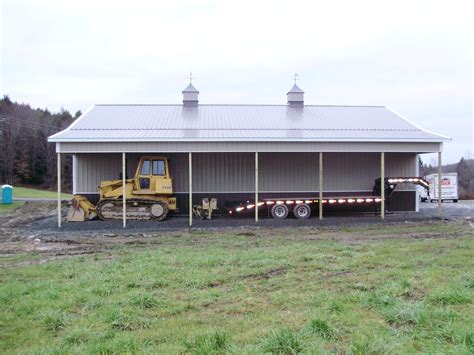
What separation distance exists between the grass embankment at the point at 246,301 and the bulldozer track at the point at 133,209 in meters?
7.16

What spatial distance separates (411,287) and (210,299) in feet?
9.12

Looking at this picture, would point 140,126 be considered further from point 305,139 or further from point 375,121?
point 375,121

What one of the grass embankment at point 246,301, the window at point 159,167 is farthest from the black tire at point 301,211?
the grass embankment at point 246,301

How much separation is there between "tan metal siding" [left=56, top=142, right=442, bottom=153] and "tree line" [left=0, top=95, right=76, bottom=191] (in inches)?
1623

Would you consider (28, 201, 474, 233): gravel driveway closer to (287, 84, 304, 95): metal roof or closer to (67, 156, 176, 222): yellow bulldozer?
(67, 156, 176, 222): yellow bulldozer

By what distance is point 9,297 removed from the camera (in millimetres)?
6762

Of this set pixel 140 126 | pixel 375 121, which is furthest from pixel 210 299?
pixel 375 121

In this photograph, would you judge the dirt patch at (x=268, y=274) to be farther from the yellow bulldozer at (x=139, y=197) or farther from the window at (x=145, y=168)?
the window at (x=145, y=168)

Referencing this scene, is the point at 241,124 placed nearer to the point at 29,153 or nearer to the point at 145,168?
the point at 145,168

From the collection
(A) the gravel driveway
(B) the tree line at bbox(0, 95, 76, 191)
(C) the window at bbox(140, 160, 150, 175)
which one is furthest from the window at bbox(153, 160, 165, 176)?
(B) the tree line at bbox(0, 95, 76, 191)

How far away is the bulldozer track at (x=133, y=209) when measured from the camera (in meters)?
18.1

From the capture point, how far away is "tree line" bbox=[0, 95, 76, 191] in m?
57.0

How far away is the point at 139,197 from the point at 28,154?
47.6m

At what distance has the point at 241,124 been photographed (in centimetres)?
2028
